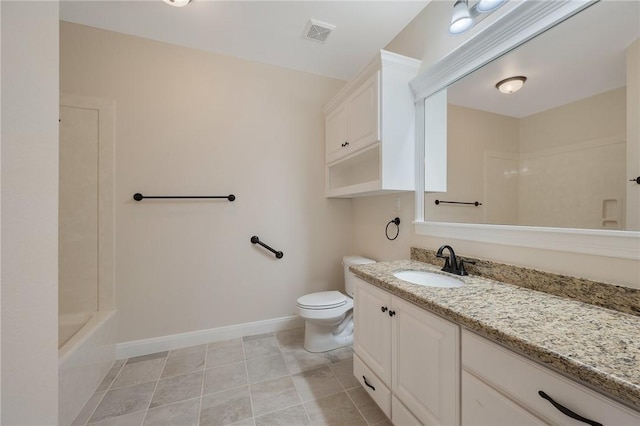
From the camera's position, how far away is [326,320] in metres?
1.89

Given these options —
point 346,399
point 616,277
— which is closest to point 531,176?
point 616,277

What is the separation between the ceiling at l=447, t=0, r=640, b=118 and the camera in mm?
887

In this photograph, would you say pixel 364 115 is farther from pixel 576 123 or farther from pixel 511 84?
pixel 576 123

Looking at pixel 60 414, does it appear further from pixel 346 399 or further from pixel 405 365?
pixel 405 365

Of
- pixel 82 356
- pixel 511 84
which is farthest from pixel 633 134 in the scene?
pixel 82 356

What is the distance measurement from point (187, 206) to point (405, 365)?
76.9 inches

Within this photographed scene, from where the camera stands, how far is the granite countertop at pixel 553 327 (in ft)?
1.74

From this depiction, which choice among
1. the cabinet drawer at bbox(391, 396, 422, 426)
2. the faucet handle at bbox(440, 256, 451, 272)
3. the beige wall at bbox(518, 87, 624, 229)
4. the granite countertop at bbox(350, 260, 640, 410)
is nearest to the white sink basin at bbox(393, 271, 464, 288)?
the faucet handle at bbox(440, 256, 451, 272)

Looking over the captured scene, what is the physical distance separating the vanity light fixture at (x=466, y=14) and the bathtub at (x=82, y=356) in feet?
9.06

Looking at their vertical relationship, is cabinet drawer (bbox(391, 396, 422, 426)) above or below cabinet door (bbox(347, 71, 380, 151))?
below

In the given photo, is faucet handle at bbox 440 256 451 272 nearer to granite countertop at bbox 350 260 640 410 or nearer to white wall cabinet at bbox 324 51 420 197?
granite countertop at bbox 350 260 640 410

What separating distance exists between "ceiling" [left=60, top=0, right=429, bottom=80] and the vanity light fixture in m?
0.49

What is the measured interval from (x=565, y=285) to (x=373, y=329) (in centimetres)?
84

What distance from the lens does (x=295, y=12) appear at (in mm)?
1764
